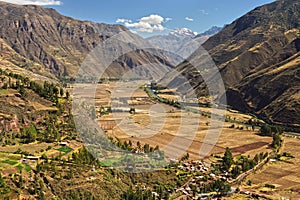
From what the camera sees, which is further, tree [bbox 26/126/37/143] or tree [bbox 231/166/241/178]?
tree [bbox 231/166/241/178]

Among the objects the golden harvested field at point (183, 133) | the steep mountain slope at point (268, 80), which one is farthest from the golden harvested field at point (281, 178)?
the steep mountain slope at point (268, 80)

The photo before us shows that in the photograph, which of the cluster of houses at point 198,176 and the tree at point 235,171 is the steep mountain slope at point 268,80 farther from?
the cluster of houses at point 198,176

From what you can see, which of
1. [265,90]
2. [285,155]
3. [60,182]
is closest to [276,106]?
[265,90]

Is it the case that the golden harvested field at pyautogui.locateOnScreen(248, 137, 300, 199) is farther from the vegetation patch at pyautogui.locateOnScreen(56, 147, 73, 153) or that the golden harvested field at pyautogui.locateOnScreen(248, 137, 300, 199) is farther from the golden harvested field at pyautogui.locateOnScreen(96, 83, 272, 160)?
the vegetation patch at pyautogui.locateOnScreen(56, 147, 73, 153)

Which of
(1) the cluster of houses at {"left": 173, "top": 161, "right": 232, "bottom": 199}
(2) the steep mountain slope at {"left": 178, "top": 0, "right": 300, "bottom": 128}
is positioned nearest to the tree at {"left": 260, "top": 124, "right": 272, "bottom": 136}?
(2) the steep mountain slope at {"left": 178, "top": 0, "right": 300, "bottom": 128}

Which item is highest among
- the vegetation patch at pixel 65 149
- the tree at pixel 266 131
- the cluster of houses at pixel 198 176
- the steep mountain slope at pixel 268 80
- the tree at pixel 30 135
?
the steep mountain slope at pixel 268 80

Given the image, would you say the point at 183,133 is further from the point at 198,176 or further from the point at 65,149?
the point at 65,149

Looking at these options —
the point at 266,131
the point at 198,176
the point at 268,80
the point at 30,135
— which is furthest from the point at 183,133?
the point at 268,80

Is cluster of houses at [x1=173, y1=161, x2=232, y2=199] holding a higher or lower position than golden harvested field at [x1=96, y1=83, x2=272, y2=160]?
lower

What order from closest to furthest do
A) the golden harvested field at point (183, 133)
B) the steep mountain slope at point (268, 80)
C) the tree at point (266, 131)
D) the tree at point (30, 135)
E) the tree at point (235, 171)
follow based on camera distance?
the tree at point (30, 135) < the tree at point (235, 171) < the golden harvested field at point (183, 133) < the tree at point (266, 131) < the steep mountain slope at point (268, 80)
